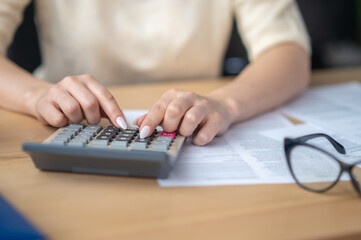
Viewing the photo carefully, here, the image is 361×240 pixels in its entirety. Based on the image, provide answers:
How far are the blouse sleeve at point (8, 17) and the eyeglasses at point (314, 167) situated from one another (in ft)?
1.99

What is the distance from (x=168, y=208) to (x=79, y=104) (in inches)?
8.7

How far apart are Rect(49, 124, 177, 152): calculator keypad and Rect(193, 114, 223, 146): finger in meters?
0.04

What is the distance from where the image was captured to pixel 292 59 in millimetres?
779

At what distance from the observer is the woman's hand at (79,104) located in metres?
0.50

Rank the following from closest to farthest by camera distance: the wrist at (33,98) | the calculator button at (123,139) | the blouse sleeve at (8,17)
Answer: the calculator button at (123,139)
the wrist at (33,98)
the blouse sleeve at (8,17)

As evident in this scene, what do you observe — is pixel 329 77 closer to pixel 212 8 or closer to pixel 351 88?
pixel 351 88

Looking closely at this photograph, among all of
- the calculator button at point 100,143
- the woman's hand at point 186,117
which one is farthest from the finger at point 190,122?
the calculator button at point 100,143

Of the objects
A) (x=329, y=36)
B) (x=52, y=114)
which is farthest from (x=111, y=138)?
(x=329, y=36)

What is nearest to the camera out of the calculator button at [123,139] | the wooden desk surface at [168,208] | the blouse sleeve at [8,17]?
the wooden desk surface at [168,208]

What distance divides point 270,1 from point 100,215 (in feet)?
2.25

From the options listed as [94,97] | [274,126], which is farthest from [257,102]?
[94,97]

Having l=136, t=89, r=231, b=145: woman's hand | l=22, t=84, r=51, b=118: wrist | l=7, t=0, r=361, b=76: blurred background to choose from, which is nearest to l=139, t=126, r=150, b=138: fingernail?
l=136, t=89, r=231, b=145: woman's hand

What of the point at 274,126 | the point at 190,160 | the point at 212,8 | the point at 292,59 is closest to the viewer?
the point at 190,160

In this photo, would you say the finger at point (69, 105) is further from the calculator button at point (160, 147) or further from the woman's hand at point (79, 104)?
the calculator button at point (160, 147)
